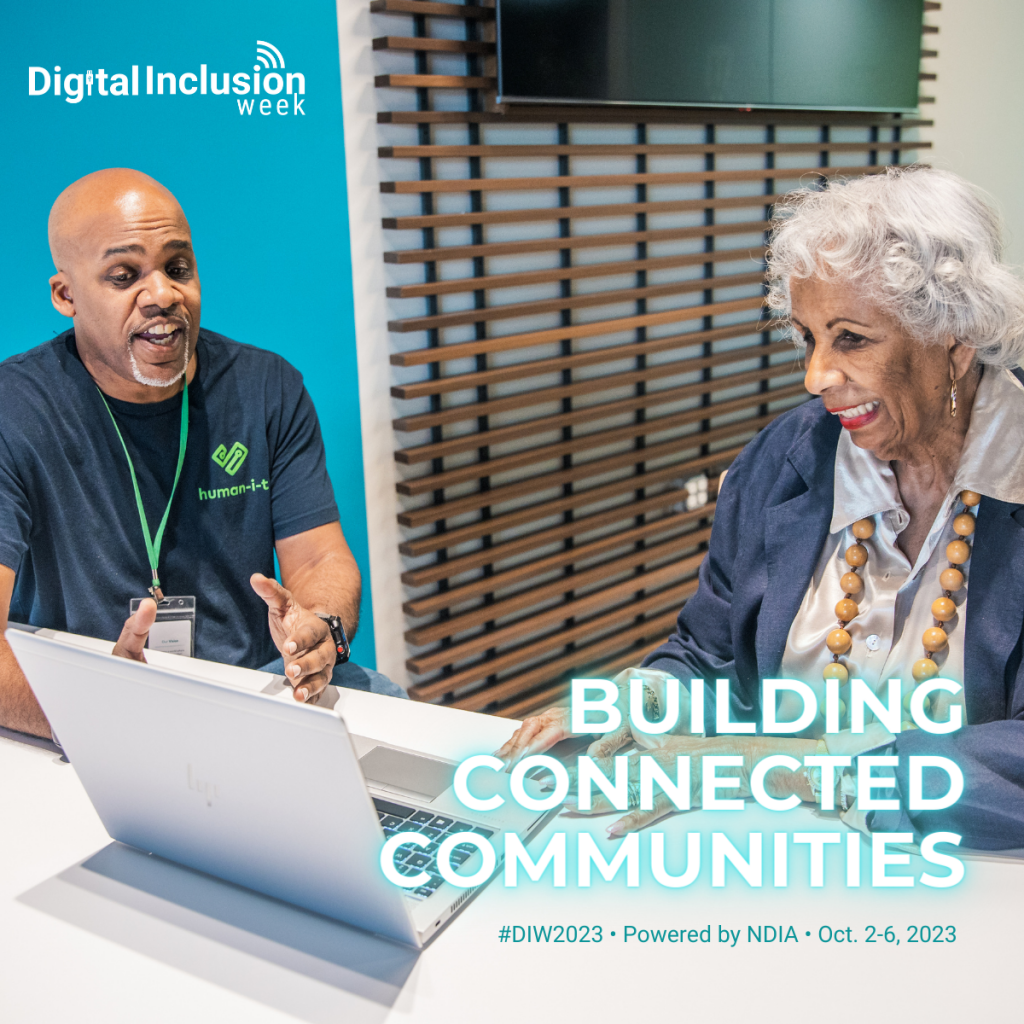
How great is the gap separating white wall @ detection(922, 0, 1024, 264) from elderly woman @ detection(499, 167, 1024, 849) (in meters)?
3.73

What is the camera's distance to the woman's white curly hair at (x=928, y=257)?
145cm

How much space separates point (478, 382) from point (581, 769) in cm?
214

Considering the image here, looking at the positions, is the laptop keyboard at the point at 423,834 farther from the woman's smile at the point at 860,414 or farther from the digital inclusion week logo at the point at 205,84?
the digital inclusion week logo at the point at 205,84

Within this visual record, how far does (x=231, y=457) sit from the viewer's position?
2.21 m

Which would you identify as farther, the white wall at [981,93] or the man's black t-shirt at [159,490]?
the white wall at [981,93]

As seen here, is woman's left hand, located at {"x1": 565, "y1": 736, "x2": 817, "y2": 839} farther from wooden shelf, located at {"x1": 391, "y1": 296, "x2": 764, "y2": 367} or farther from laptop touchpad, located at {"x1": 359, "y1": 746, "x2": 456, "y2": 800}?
wooden shelf, located at {"x1": 391, "y1": 296, "x2": 764, "y2": 367}

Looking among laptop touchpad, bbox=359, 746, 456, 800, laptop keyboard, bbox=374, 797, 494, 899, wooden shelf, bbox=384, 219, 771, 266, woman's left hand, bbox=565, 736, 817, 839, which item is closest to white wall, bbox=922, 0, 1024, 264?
wooden shelf, bbox=384, 219, 771, 266

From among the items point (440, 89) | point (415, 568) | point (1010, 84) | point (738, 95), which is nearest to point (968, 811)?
point (415, 568)

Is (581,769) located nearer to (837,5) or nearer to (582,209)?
(582,209)

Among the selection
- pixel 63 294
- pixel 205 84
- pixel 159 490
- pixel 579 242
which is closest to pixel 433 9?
pixel 205 84

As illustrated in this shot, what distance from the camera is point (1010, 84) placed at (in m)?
5.33

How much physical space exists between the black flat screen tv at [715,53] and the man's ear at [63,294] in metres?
1.56

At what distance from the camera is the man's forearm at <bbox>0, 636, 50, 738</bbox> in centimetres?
155

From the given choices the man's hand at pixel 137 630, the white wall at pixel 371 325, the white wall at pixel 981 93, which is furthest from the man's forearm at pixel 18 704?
the white wall at pixel 981 93
